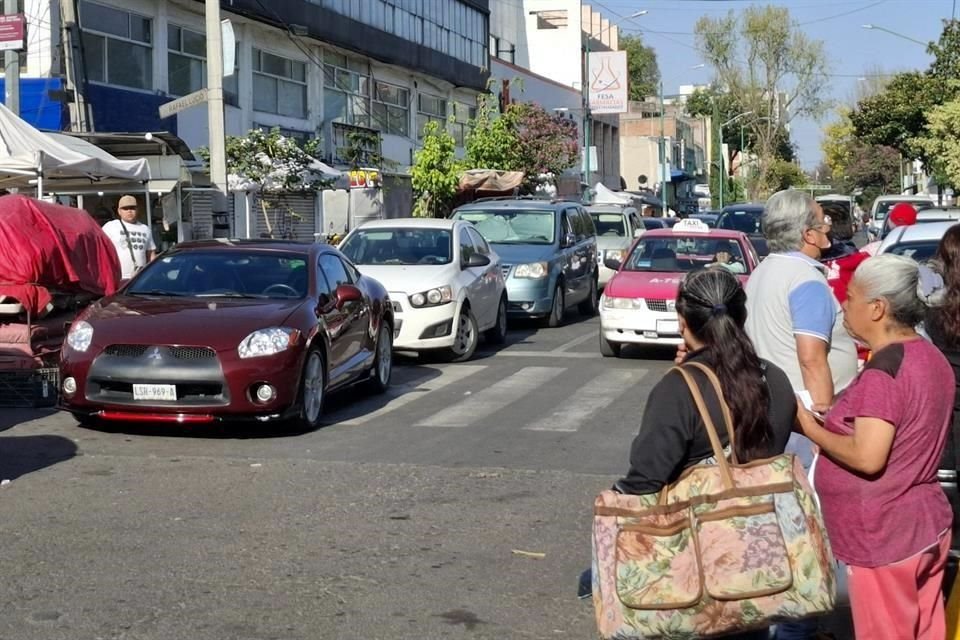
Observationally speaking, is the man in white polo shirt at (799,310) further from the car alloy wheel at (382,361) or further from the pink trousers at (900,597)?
the car alloy wheel at (382,361)

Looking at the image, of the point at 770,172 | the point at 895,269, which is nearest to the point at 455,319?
the point at 895,269

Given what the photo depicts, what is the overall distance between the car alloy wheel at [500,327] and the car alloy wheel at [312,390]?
270 inches

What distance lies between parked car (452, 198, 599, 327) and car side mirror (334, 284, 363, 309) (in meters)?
8.19

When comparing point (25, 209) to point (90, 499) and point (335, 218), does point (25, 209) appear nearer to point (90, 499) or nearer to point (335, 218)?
point (90, 499)

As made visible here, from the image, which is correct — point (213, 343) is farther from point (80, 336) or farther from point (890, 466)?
point (890, 466)

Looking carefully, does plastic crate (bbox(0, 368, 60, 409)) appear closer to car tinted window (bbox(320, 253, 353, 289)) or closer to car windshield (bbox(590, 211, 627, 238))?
car tinted window (bbox(320, 253, 353, 289))

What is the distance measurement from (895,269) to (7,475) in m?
6.71

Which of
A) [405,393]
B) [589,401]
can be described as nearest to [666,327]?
[589,401]

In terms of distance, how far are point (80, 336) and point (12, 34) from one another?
12251 mm

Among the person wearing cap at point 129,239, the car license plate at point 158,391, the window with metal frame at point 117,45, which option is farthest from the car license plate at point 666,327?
the window with metal frame at point 117,45

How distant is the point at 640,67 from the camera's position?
111 meters

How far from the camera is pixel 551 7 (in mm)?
75875

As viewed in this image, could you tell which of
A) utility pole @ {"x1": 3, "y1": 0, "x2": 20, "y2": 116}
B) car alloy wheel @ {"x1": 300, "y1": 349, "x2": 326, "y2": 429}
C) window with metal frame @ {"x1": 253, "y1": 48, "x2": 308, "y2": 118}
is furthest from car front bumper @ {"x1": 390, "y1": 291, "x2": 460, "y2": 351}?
window with metal frame @ {"x1": 253, "y1": 48, "x2": 308, "y2": 118}

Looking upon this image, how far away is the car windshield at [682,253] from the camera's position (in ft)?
56.0
